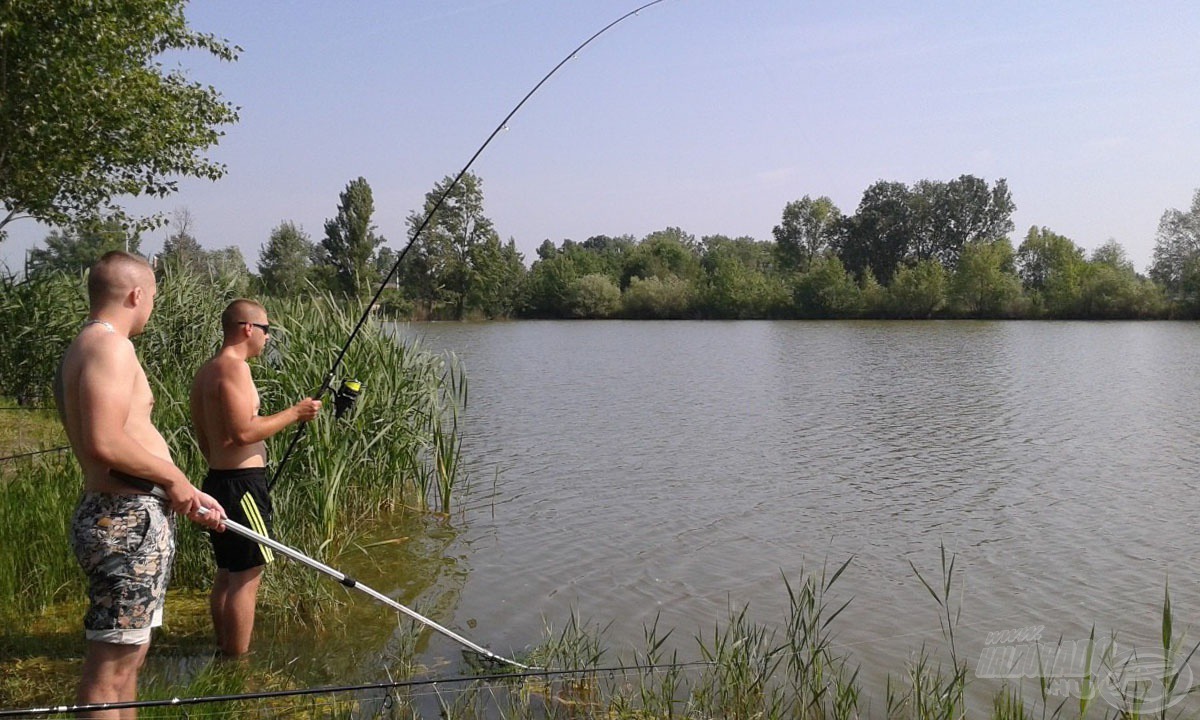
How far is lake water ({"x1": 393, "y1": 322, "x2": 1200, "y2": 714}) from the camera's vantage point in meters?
6.60

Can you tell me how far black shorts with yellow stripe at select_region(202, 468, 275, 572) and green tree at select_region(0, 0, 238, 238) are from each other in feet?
25.7

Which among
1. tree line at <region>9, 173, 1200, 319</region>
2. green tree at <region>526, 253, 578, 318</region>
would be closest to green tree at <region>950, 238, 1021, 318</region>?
tree line at <region>9, 173, 1200, 319</region>

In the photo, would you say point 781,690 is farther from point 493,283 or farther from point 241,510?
point 493,283

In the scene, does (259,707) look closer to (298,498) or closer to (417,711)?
(417,711)

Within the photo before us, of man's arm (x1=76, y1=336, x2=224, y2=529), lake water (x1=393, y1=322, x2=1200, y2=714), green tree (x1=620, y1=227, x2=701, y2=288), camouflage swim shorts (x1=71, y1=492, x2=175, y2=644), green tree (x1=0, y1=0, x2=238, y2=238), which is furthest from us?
green tree (x1=620, y1=227, x2=701, y2=288)

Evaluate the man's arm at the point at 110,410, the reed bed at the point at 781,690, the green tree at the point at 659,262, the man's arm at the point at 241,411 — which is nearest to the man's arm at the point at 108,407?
the man's arm at the point at 110,410

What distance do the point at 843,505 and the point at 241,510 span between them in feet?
23.2

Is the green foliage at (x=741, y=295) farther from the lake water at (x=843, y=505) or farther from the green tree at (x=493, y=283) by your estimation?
the lake water at (x=843, y=505)

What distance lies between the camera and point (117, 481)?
122 inches

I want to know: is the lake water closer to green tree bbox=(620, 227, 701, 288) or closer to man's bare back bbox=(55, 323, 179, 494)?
man's bare back bbox=(55, 323, 179, 494)

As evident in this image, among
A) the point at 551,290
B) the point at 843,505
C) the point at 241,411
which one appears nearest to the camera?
the point at 241,411

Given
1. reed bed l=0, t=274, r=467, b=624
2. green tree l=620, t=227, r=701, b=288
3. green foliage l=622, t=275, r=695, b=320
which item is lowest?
reed bed l=0, t=274, r=467, b=624

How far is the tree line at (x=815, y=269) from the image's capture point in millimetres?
60656

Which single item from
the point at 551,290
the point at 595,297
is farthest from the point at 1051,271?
the point at 551,290
